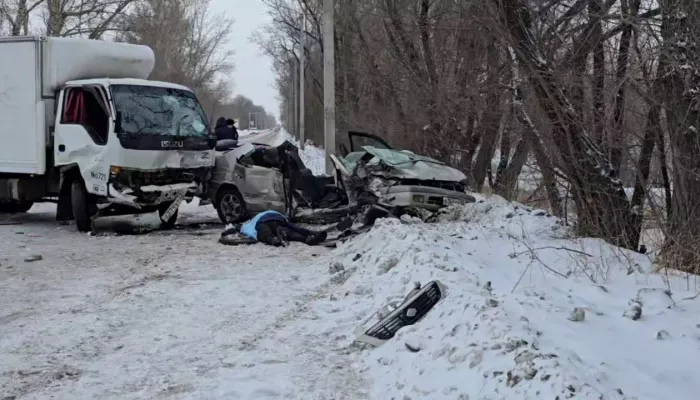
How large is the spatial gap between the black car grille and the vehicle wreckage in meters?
5.28

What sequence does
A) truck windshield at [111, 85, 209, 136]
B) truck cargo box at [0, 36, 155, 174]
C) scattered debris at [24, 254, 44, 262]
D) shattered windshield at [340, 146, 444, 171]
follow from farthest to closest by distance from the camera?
truck cargo box at [0, 36, 155, 174]
truck windshield at [111, 85, 209, 136]
shattered windshield at [340, 146, 444, 171]
scattered debris at [24, 254, 44, 262]

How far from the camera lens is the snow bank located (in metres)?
3.76

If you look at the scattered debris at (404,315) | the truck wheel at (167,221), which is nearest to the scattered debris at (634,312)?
the scattered debris at (404,315)

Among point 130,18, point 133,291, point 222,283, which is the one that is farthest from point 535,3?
point 130,18

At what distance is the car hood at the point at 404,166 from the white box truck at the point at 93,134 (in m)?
2.83

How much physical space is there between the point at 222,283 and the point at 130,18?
38.5 meters

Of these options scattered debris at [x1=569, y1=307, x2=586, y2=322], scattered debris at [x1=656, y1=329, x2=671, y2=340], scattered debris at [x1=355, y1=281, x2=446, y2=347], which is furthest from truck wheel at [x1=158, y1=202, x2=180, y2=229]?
scattered debris at [x1=656, y1=329, x2=671, y2=340]

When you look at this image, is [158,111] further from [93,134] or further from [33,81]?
[33,81]

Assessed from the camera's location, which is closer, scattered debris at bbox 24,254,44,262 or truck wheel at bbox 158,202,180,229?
scattered debris at bbox 24,254,44,262

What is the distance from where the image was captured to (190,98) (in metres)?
12.3

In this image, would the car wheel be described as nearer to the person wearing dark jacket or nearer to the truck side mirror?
the truck side mirror

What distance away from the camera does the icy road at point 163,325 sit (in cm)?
447

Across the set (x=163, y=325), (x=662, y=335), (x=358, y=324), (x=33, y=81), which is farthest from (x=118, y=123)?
(x=662, y=335)

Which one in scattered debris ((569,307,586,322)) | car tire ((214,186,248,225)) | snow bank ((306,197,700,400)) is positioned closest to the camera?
snow bank ((306,197,700,400))
